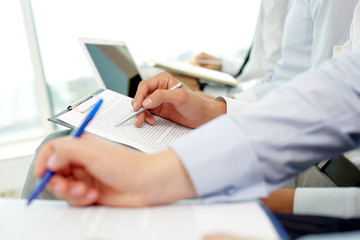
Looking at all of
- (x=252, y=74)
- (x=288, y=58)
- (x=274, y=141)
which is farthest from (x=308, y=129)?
(x=252, y=74)

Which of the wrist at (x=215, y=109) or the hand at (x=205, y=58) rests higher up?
the wrist at (x=215, y=109)

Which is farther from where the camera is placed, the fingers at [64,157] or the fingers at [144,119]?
the fingers at [144,119]

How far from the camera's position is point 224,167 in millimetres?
347

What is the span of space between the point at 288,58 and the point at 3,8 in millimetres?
1141

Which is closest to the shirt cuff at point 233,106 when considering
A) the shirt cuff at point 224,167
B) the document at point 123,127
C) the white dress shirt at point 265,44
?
the document at point 123,127

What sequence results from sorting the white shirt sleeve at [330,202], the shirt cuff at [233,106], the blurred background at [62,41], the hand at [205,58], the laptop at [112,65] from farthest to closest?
1. the hand at [205,58]
2. the blurred background at [62,41]
3. the laptop at [112,65]
4. the shirt cuff at [233,106]
5. the white shirt sleeve at [330,202]

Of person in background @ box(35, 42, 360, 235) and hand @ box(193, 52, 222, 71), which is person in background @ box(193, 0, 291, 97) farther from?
person in background @ box(35, 42, 360, 235)

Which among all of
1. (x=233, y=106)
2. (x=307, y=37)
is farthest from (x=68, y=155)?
(x=307, y=37)

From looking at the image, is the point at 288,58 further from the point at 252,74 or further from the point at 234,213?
the point at 234,213

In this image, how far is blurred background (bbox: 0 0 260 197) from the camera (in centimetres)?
126

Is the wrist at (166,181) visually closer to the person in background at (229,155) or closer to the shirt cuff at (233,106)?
the person in background at (229,155)

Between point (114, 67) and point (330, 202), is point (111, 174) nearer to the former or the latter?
point (330, 202)

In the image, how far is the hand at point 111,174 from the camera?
32 centimetres

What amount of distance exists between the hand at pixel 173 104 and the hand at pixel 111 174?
26cm
